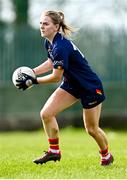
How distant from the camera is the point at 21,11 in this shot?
2403cm

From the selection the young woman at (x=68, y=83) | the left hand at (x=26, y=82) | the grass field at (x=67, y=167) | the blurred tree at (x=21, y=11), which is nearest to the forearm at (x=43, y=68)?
the young woman at (x=68, y=83)

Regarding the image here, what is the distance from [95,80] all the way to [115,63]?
12046 millimetres

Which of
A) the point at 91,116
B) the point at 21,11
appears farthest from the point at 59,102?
the point at 21,11

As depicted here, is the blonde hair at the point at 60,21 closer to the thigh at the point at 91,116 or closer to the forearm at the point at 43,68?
the forearm at the point at 43,68

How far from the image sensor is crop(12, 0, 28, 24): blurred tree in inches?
938

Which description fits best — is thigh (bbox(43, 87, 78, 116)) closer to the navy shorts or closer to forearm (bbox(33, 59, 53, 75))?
the navy shorts

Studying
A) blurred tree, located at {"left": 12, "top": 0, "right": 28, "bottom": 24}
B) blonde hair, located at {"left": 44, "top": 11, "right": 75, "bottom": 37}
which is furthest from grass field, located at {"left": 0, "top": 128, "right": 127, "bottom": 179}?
blurred tree, located at {"left": 12, "top": 0, "right": 28, "bottom": 24}

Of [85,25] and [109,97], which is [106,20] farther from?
[109,97]

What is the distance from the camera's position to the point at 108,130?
2170cm

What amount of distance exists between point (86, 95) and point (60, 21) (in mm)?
977

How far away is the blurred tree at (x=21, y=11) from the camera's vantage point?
78.2 ft

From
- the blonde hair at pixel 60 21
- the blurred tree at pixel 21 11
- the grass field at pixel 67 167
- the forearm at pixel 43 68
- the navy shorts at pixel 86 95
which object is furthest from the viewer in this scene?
the blurred tree at pixel 21 11

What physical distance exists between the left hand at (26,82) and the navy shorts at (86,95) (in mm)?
427

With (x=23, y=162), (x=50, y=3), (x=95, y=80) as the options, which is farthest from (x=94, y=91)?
(x=50, y=3)
